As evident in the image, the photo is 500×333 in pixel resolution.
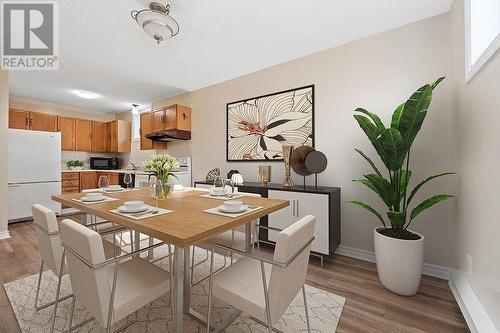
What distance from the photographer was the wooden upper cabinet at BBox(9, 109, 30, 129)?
4.34m

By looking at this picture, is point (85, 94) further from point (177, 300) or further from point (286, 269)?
point (286, 269)

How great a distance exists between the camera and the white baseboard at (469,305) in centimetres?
129

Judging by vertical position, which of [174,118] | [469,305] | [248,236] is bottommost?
[469,305]

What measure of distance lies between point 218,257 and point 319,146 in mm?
1827

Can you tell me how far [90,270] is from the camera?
36.4 inches

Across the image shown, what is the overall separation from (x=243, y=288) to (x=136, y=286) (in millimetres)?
549

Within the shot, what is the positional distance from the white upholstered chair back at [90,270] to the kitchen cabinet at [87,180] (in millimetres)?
4944

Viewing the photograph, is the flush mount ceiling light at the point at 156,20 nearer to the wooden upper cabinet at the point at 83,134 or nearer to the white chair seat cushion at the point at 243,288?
the white chair seat cushion at the point at 243,288

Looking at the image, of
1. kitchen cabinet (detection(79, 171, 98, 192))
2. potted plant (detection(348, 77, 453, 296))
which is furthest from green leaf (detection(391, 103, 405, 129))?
kitchen cabinet (detection(79, 171, 98, 192))

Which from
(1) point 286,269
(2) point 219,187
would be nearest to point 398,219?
(1) point 286,269

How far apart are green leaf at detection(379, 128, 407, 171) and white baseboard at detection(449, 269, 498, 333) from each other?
3.21 feet

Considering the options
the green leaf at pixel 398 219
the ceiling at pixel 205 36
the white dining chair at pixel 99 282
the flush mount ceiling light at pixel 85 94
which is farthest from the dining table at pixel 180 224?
the flush mount ceiling light at pixel 85 94

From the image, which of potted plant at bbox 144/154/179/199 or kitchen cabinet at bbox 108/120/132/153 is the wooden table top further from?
kitchen cabinet at bbox 108/120/132/153

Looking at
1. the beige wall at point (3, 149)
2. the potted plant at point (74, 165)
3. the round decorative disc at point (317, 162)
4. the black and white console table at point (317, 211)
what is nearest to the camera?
the black and white console table at point (317, 211)
